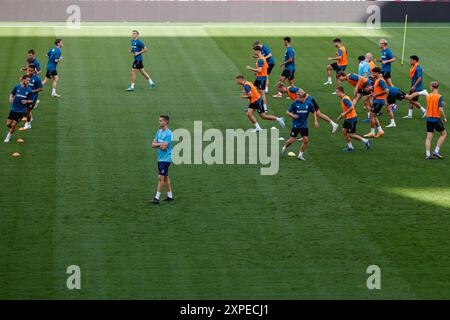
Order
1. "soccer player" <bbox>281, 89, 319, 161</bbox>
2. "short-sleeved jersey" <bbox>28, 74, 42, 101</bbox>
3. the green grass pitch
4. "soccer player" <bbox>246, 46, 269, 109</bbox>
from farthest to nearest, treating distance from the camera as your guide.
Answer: "soccer player" <bbox>246, 46, 269, 109</bbox> < "short-sleeved jersey" <bbox>28, 74, 42, 101</bbox> < "soccer player" <bbox>281, 89, 319, 161</bbox> < the green grass pitch

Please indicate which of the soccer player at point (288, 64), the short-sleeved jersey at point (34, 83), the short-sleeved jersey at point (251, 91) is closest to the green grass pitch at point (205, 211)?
the soccer player at point (288, 64)

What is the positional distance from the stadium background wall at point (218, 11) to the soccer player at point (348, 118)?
91.3 ft

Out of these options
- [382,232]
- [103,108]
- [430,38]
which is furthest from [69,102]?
[430,38]

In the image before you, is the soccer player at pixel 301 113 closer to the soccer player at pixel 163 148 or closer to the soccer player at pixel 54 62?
the soccer player at pixel 163 148

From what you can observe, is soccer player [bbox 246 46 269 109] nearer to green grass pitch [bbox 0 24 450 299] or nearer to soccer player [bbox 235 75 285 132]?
green grass pitch [bbox 0 24 450 299]

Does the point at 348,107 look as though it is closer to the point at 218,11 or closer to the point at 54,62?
the point at 54,62

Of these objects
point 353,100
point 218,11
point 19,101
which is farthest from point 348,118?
point 218,11

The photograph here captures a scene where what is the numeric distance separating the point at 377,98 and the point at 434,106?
3.81 m

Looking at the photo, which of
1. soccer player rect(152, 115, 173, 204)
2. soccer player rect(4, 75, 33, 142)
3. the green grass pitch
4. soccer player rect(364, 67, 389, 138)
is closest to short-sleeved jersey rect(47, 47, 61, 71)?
the green grass pitch

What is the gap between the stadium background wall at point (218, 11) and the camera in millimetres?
52031

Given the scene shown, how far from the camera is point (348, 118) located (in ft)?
87.8

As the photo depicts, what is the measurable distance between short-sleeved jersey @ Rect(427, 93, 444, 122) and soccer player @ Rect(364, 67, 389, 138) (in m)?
2.89

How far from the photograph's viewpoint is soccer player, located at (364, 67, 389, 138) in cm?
2882
